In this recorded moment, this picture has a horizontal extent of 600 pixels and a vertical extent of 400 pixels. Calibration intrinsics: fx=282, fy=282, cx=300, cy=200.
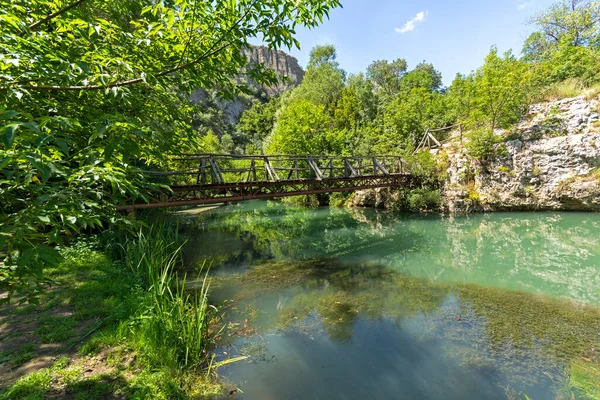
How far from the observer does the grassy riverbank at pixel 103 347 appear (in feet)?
9.16

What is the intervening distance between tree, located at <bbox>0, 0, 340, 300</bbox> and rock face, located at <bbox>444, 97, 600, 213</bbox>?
1659 cm

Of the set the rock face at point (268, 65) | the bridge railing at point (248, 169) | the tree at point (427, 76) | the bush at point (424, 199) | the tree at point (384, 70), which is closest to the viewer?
the bridge railing at point (248, 169)

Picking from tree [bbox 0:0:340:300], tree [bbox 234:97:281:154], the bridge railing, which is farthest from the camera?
tree [bbox 234:97:281:154]

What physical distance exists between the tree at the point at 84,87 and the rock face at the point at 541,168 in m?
16.6

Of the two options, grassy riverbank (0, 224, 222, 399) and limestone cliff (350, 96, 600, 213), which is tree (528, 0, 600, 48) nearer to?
limestone cliff (350, 96, 600, 213)

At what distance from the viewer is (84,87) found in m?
1.81

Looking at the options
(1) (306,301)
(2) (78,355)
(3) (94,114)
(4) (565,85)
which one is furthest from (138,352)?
(4) (565,85)

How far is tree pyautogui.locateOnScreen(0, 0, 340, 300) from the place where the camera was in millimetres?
1556

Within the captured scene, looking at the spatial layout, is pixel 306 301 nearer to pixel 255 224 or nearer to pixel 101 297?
pixel 101 297

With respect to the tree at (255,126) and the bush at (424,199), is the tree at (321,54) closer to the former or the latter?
the tree at (255,126)

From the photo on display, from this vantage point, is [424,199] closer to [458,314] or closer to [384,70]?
[458,314]

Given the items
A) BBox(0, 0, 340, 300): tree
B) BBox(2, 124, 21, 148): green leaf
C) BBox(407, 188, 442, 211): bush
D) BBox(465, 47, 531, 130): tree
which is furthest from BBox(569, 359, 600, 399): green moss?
BBox(465, 47, 531, 130): tree

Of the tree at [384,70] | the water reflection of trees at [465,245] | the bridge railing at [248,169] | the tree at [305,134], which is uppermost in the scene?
the tree at [384,70]

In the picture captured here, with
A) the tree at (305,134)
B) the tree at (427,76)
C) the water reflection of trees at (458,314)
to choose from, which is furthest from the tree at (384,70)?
the water reflection of trees at (458,314)
